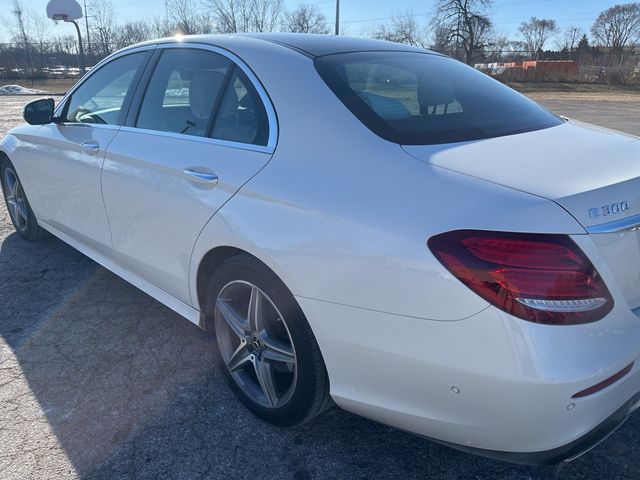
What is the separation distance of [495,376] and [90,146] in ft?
8.94

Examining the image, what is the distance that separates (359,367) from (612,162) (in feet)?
3.79

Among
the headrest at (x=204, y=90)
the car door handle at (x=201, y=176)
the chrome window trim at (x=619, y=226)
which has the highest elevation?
the headrest at (x=204, y=90)

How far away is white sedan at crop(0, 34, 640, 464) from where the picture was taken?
1.54 metres

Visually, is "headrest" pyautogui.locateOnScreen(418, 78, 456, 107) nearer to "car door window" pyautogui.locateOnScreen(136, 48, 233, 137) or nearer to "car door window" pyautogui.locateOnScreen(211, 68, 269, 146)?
"car door window" pyautogui.locateOnScreen(211, 68, 269, 146)

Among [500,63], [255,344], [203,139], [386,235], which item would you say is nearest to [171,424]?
[255,344]

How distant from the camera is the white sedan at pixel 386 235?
5.06ft

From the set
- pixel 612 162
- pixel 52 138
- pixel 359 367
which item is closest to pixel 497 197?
pixel 612 162

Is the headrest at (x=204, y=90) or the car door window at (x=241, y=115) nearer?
the car door window at (x=241, y=115)

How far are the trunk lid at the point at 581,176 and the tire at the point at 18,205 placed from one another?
3906mm

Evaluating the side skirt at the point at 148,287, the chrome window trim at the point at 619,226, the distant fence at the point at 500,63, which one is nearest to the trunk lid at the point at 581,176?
the chrome window trim at the point at 619,226

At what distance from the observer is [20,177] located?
4.40m

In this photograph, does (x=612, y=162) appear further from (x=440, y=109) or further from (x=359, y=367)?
(x=359, y=367)

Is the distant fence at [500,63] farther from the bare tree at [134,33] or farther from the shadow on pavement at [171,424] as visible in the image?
the shadow on pavement at [171,424]

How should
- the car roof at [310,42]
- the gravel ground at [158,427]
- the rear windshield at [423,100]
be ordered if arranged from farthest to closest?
the car roof at [310,42]
the gravel ground at [158,427]
the rear windshield at [423,100]
